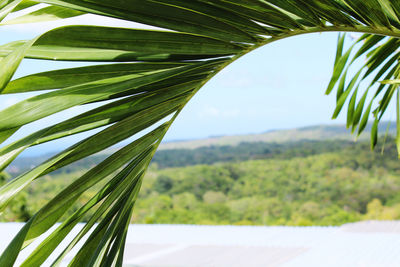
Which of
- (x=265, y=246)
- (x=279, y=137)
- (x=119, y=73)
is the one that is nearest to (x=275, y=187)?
(x=279, y=137)

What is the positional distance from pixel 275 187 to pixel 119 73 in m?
12.4

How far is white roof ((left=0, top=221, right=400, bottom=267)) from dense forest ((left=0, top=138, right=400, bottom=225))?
6.58 meters

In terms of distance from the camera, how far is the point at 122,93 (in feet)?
2.12

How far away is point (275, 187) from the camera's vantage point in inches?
504

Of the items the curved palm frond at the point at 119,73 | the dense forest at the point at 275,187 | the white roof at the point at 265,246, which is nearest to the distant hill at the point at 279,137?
the dense forest at the point at 275,187

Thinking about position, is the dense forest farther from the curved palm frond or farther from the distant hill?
the curved palm frond

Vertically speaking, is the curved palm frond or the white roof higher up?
the curved palm frond

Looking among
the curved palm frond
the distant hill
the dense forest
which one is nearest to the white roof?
the curved palm frond

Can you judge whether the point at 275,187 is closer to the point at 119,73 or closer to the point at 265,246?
the point at 265,246

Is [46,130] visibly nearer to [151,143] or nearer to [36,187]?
[151,143]

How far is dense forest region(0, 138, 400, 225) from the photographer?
11938mm

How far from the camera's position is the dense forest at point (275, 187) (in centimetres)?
1194

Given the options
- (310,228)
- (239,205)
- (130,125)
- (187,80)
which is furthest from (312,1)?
(239,205)

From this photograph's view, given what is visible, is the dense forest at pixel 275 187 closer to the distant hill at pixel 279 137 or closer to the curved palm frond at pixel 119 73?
the distant hill at pixel 279 137
